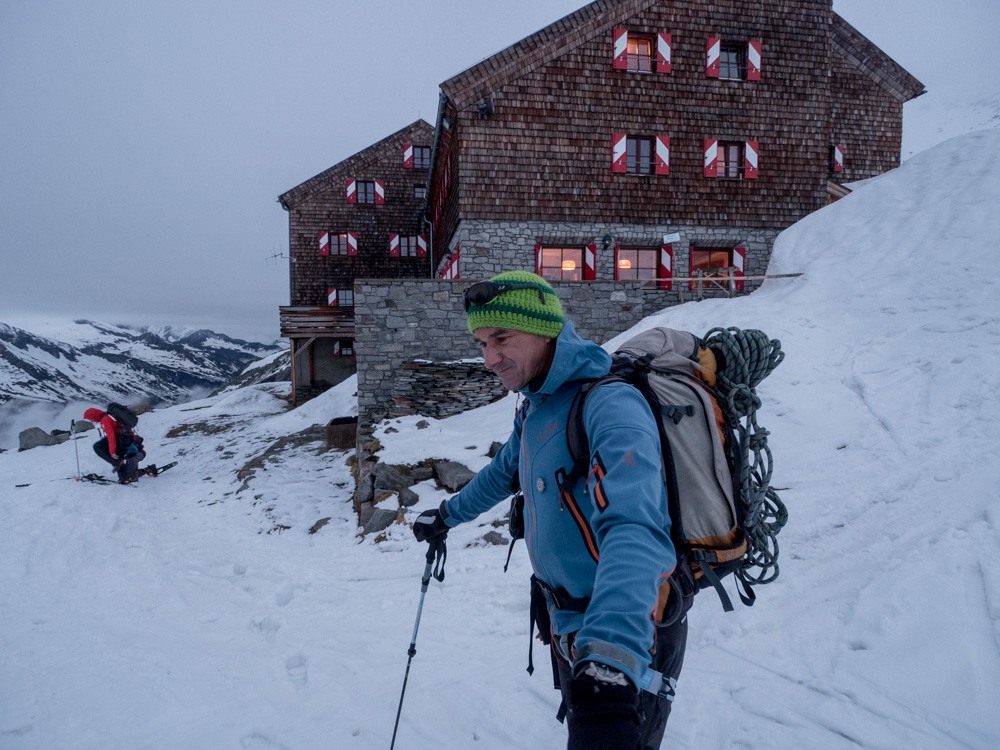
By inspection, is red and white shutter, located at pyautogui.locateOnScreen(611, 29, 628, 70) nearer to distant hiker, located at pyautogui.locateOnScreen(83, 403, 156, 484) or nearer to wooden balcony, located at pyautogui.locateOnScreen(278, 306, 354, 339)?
wooden balcony, located at pyautogui.locateOnScreen(278, 306, 354, 339)

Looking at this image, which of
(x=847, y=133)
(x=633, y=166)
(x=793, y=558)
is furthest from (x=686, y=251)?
(x=793, y=558)

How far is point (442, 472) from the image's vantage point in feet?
24.9

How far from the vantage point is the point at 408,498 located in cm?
712

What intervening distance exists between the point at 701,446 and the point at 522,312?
30.7 inches

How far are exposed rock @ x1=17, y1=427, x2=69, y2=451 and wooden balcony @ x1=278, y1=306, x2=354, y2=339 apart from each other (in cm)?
734

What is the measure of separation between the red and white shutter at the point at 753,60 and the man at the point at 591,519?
15.7 metres

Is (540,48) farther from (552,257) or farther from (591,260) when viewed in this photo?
(591,260)

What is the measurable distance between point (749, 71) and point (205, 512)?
16938 mm

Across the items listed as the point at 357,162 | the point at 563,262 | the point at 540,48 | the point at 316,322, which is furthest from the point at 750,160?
the point at 357,162

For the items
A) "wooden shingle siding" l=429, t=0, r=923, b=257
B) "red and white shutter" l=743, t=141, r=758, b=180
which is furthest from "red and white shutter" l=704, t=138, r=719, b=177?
"red and white shutter" l=743, t=141, r=758, b=180

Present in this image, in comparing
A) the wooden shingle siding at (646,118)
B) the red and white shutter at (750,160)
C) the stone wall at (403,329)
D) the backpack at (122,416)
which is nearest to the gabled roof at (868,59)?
the wooden shingle siding at (646,118)

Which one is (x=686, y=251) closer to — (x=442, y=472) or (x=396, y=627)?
(x=442, y=472)

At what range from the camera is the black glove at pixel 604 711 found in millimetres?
1143

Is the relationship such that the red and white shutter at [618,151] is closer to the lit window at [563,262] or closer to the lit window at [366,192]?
the lit window at [563,262]
